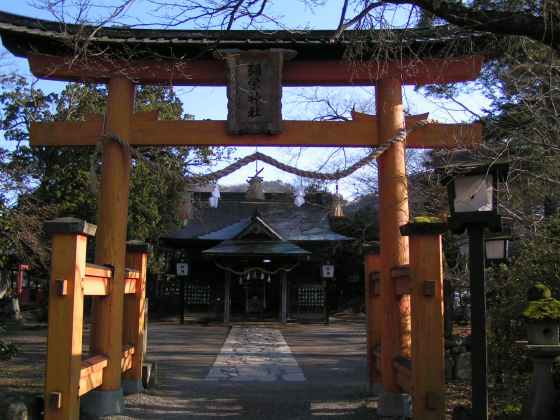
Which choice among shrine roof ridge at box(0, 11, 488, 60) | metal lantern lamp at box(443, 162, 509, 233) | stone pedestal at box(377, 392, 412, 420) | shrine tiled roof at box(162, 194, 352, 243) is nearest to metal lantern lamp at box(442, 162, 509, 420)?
metal lantern lamp at box(443, 162, 509, 233)

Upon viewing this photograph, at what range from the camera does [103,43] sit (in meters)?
7.37

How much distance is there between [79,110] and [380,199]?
12591mm

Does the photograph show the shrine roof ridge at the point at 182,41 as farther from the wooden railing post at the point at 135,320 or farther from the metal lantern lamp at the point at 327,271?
the metal lantern lamp at the point at 327,271

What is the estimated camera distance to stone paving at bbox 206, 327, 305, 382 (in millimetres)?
10666

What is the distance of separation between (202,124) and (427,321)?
3.86m

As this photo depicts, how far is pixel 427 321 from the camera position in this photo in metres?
5.43

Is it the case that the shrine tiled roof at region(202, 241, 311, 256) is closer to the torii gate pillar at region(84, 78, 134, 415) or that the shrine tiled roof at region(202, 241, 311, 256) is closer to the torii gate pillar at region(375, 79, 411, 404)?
the torii gate pillar at region(84, 78, 134, 415)

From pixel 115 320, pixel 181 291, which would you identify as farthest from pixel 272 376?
pixel 181 291

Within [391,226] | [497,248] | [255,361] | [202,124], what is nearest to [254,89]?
[202,124]

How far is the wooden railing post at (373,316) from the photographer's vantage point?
841 centimetres

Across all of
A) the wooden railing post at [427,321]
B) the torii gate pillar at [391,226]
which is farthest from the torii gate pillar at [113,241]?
the wooden railing post at [427,321]

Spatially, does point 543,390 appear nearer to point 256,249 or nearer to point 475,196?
point 475,196

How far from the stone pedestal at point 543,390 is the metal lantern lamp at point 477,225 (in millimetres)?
952

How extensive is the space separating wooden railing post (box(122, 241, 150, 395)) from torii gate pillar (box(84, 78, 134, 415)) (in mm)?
1179
